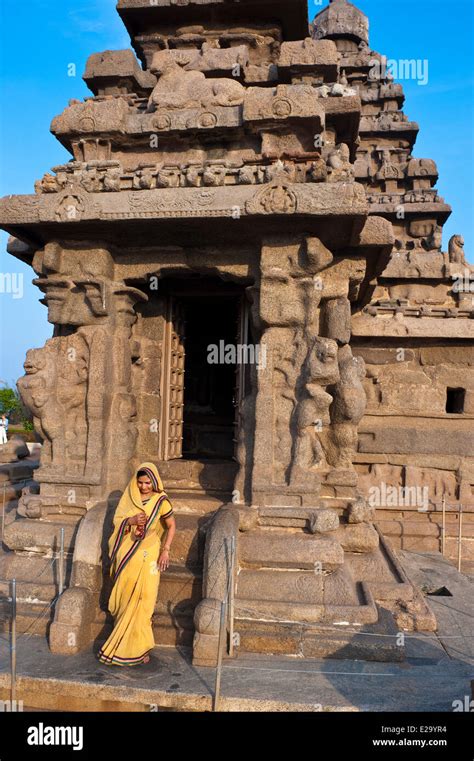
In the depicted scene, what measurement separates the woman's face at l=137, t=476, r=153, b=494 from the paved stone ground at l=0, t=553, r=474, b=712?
1279 mm

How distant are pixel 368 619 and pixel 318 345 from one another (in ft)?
8.12

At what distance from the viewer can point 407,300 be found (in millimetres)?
10273

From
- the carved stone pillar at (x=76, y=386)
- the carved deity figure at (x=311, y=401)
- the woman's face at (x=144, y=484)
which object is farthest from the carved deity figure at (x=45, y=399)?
the carved deity figure at (x=311, y=401)

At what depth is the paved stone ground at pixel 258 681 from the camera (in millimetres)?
3973

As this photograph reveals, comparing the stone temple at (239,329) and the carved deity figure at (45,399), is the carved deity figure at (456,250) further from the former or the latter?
the carved deity figure at (45,399)

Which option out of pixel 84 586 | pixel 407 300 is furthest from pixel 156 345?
pixel 407 300

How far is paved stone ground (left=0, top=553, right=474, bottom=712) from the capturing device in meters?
3.97

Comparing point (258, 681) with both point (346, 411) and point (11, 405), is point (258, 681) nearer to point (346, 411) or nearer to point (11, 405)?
point (346, 411)

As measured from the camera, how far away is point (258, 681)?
420 cm

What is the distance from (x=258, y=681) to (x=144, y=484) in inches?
67.6

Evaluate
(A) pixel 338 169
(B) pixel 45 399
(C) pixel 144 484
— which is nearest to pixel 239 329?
(A) pixel 338 169

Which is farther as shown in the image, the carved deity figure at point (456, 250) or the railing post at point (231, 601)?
the carved deity figure at point (456, 250)

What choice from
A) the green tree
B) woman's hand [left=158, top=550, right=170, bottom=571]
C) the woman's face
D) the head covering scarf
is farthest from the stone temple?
the green tree

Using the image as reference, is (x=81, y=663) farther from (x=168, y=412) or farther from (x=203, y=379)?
(x=203, y=379)
